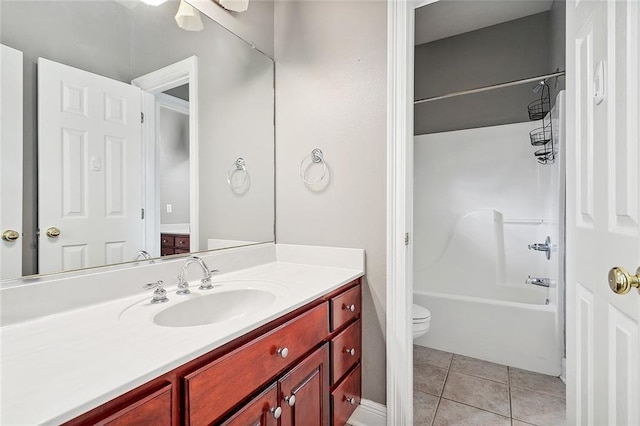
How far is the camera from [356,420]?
4.99 feet

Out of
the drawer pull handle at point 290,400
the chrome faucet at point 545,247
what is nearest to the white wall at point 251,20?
the drawer pull handle at point 290,400

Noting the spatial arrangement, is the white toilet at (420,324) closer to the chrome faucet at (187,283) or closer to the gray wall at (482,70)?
the chrome faucet at (187,283)

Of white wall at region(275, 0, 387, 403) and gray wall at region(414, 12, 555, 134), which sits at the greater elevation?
gray wall at region(414, 12, 555, 134)

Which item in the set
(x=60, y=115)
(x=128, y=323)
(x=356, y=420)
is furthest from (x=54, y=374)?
(x=356, y=420)

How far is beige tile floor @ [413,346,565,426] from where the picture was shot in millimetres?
1586

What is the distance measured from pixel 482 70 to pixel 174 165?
268 cm

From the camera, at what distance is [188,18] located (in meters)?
1.35

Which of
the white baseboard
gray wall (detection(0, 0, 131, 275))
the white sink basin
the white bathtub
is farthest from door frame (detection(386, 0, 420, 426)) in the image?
gray wall (detection(0, 0, 131, 275))

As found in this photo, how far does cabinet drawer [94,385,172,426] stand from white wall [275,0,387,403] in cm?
106

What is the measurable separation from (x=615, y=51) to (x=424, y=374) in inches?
75.3

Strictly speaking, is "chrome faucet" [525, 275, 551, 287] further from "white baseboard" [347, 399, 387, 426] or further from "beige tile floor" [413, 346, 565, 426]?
"white baseboard" [347, 399, 387, 426]

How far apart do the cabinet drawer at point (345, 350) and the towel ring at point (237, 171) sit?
0.90 m

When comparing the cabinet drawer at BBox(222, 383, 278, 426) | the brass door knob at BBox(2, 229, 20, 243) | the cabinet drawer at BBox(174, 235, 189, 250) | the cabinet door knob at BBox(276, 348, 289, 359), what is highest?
the brass door knob at BBox(2, 229, 20, 243)

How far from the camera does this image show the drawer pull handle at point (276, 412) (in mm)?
907
